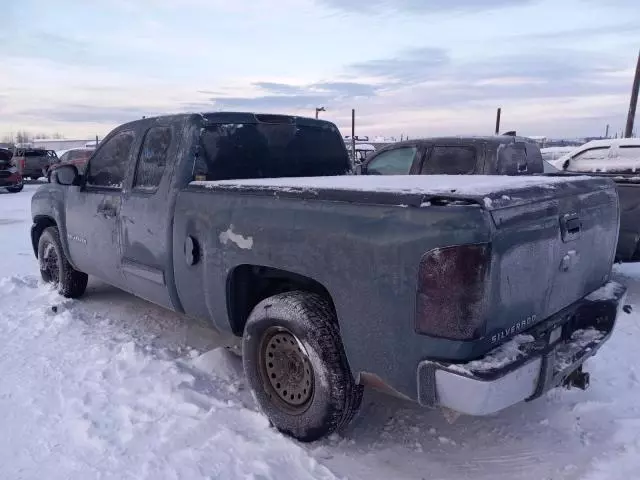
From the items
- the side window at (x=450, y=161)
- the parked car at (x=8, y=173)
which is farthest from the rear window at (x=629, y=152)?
→ the parked car at (x=8, y=173)

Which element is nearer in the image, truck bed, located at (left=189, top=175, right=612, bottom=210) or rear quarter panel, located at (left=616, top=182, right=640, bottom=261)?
truck bed, located at (left=189, top=175, right=612, bottom=210)

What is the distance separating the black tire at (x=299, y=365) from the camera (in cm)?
295

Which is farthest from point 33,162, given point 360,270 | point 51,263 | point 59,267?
point 360,270

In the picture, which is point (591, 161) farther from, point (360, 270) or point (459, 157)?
point (360, 270)

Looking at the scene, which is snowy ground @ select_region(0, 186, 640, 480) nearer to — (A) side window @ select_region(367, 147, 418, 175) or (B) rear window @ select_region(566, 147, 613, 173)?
Result: (A) side window @ select_region(367, 147, 418, 175)

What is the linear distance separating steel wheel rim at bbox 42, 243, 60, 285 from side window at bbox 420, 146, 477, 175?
428 centimetres

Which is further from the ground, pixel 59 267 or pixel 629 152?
pixel 629 152

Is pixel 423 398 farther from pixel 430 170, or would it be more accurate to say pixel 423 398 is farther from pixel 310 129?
pixel 430 170

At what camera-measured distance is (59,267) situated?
18.9ft

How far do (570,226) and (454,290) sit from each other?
37.0 inches

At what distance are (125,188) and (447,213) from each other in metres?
2.95

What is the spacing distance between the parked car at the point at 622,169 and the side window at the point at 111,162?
517cm

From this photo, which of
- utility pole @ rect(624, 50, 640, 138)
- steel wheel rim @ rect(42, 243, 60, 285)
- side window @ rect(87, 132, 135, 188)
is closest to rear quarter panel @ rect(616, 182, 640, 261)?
side window @ rect(87, 132, 135, 188)

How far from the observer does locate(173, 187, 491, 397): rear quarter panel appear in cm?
242
